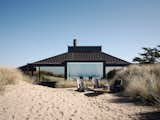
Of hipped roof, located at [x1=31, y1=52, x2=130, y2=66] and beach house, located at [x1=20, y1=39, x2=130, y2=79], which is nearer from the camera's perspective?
beach house, located at [x1=20, y1=39, x2=130, y2=79]

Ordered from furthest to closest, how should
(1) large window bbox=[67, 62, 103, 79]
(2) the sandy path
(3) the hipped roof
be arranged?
(3) the hipped roof, (1) large window bbox=[67, 62, 103, 79], (2) the sandy path

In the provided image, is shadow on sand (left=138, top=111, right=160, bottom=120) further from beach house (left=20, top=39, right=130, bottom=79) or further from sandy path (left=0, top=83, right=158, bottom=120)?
beach house (left=20, top=39, right=130, bottom=79)

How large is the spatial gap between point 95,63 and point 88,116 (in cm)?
1978

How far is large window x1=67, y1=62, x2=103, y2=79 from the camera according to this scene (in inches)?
1057

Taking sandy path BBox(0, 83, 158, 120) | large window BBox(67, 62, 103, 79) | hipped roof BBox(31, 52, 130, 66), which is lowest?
sandy path BBox(0, 83, 158, 120)

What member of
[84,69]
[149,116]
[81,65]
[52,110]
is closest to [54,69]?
[81,65]

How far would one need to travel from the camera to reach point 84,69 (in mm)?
26953

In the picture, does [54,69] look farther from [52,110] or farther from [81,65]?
[52,110]

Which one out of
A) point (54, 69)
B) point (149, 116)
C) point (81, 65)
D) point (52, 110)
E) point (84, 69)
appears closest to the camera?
point (149, 116)

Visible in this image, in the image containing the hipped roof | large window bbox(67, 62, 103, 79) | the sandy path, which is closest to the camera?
the sandy path

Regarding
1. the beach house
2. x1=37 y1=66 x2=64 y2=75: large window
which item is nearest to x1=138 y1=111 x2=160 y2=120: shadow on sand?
the beach house

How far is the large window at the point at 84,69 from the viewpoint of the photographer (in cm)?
2684

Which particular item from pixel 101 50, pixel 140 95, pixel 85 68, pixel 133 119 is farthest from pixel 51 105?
pixel 101 50

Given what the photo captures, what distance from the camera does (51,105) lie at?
28.8ft
